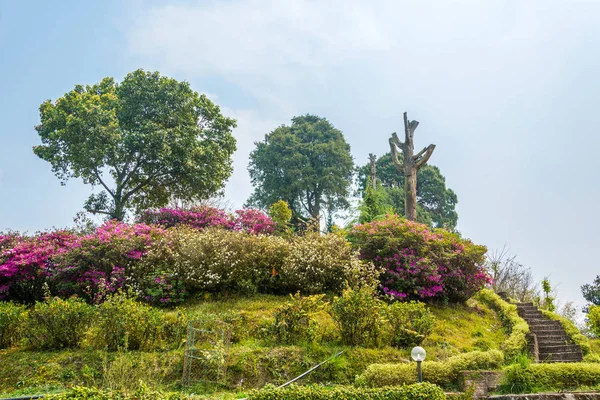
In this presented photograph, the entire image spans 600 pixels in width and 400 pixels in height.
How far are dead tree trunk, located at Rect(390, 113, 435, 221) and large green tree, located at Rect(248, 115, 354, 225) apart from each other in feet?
45.3

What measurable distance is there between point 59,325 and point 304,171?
23021 millimetres

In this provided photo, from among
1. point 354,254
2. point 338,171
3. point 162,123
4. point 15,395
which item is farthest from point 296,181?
point 15,395

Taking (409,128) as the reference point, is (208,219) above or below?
below

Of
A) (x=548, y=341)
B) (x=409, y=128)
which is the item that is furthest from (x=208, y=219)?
(x=548, y=341)

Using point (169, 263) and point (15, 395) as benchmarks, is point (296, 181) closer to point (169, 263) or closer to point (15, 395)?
point (169, 263)

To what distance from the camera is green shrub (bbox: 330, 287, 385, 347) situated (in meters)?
8.76

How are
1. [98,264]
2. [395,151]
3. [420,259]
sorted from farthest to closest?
[395,151]
[98,264]
[420,259]

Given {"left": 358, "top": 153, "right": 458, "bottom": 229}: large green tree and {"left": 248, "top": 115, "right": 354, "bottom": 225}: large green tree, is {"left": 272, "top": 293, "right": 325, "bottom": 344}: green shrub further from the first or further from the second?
{"left": 358, "top": 153, "right": 458, "bottom": 229}: large green tree

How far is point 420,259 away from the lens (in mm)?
12453

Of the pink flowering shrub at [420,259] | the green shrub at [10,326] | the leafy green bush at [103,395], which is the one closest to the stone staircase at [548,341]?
the pink flowering shrub at [420,259]

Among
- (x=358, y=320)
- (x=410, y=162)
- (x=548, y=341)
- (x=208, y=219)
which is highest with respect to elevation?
(x=410, y=162)

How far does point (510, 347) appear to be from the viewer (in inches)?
409

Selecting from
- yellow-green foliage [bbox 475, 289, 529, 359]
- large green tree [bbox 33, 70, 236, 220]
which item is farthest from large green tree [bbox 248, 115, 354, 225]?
yellow-green foliage [bbox 475, 289, 529, 359]

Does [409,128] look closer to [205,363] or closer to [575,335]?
[575,335]
